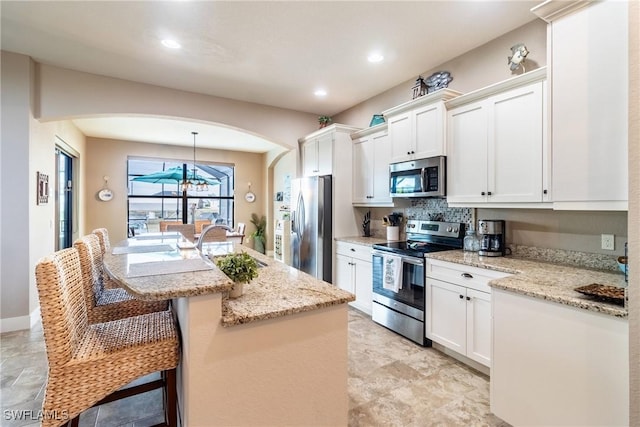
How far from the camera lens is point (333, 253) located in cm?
416

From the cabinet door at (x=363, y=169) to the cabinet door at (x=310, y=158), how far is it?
2.06 feet

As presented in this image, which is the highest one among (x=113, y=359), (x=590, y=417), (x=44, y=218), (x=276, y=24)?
(x=276, y=24)

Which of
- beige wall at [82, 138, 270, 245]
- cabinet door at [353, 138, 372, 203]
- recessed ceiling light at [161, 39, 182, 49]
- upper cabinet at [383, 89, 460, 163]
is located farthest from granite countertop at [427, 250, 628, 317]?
beige wall at [82, 138, 270, 245]

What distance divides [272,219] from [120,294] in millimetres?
6033

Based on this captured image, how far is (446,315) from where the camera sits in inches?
103

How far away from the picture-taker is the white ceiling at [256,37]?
7.73 feet

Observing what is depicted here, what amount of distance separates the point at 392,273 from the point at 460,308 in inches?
29.7

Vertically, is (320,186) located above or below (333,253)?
above

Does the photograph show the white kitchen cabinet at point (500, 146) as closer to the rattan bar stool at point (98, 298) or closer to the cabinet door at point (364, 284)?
the cabinet door at point (364, 284)

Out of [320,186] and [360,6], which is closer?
[360,6]

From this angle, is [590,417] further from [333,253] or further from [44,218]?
[44,218]

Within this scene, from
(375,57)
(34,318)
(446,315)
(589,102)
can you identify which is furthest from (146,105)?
(589,102)

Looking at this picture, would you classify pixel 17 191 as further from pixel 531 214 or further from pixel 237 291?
pixel 531 214

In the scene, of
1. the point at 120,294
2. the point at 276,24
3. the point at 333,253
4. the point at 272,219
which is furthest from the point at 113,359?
the point at 272,219
